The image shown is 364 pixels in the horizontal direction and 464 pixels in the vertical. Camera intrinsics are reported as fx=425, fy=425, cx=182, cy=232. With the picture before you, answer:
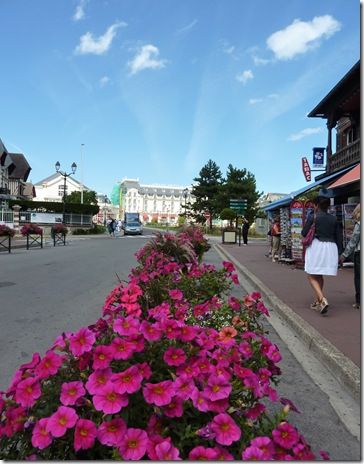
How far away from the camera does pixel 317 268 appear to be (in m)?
6.62

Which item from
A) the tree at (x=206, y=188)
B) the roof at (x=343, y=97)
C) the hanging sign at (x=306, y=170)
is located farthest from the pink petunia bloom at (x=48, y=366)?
the tree at (x=206, y=188)

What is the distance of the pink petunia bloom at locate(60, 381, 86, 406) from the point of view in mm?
1686

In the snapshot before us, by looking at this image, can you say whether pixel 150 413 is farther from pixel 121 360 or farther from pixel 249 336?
pixel 249 336

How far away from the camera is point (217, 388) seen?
1.79 m

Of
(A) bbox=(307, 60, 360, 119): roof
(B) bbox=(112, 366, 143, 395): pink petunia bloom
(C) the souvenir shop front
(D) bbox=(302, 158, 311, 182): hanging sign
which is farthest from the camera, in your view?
(D) bbox=(302, 158, 311, 182): hanging sign

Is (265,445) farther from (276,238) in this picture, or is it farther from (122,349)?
(276,238)

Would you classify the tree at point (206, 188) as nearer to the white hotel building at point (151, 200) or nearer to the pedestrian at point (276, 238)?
the pedestrian at point (276, 238)

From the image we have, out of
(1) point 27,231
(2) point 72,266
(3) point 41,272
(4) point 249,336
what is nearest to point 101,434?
(4) point 249,336

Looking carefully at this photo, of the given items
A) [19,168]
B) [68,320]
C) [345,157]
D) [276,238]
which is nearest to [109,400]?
[68,320]

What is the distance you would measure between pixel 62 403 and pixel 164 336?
0.60 meters

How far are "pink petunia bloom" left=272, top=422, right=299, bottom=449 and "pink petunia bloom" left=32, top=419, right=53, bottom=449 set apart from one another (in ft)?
2.80

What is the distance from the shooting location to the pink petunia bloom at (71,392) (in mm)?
1686

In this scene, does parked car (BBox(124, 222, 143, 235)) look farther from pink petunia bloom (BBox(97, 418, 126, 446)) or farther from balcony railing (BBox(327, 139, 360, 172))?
pink petunia bloom (BBox(97, 418, 126, 446))

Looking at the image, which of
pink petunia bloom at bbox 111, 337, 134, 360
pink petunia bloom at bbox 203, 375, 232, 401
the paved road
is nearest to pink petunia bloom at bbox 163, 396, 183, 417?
pink petunia bloom at bbox 203, 375, 232, 401
